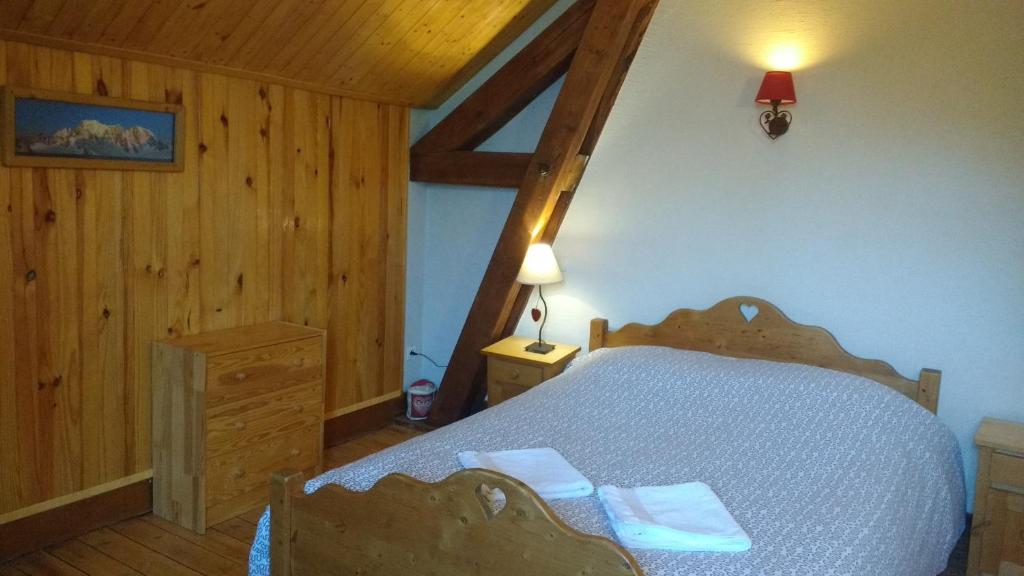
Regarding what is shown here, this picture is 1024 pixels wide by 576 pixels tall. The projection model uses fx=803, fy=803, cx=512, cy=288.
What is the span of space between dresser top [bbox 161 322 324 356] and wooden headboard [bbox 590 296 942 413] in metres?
1.39

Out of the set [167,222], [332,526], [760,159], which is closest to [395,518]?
[332,526]

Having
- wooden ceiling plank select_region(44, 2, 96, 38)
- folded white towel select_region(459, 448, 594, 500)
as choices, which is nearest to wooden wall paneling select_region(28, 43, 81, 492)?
wooden ceiling plank select_region(44, 2, 96, 38)

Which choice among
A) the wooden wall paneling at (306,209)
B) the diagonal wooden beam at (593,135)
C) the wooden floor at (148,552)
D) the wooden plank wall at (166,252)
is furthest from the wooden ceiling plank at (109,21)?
A: the diagonal wooden beam at (593,135)

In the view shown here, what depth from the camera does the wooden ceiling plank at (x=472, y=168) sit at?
374 centimetres

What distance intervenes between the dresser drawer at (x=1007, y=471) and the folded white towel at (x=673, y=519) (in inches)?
45.8

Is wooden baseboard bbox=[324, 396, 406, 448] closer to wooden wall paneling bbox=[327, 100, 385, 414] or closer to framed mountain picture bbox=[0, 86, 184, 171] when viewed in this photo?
wooden wall paneling bbox=[327, 100, 385, 414]

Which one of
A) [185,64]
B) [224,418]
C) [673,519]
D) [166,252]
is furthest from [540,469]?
[185,64]

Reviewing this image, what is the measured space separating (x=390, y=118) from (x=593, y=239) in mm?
1184

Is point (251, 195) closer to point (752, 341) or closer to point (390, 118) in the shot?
point (390, 118)

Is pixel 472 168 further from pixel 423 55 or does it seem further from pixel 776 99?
pixel 776 99

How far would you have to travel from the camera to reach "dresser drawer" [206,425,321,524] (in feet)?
9.68

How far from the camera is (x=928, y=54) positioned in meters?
2.93

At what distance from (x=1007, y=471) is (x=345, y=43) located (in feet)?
9.31

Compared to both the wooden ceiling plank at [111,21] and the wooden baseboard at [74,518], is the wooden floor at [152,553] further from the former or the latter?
the wooden ceiling plank at [111,21]
